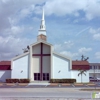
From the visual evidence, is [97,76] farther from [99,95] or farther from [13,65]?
[99,95]

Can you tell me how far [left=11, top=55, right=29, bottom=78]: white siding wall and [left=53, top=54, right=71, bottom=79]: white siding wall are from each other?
6.30 m

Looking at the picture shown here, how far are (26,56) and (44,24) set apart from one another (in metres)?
24.4

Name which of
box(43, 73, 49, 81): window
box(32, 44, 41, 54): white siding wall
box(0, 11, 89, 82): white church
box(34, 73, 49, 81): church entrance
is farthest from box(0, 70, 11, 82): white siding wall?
box(43, 73, 49, 81): window

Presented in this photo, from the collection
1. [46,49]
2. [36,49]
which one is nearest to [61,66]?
[46,49]

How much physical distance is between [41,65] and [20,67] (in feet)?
15.5

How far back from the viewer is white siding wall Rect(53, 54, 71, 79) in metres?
54.5

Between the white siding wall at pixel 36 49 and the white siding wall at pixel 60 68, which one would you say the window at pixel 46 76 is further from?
the white siding wall at pixel 36 49

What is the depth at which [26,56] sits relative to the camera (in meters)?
56.1

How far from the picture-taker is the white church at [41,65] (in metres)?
54.7

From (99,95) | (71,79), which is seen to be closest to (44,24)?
(71,79)

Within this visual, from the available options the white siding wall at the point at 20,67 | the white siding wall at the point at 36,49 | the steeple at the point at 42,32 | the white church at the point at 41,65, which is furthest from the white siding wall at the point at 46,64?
the steeple at the point at 42,32

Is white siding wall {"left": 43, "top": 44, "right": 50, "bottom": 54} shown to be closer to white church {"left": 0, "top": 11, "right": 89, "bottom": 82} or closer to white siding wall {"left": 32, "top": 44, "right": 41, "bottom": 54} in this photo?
white church {"left": 0, "top": 11, "right": 89, "bottom": 82}

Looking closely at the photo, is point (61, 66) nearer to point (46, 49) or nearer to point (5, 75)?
point (46, 49)

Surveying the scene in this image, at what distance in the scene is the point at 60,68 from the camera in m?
54.8
